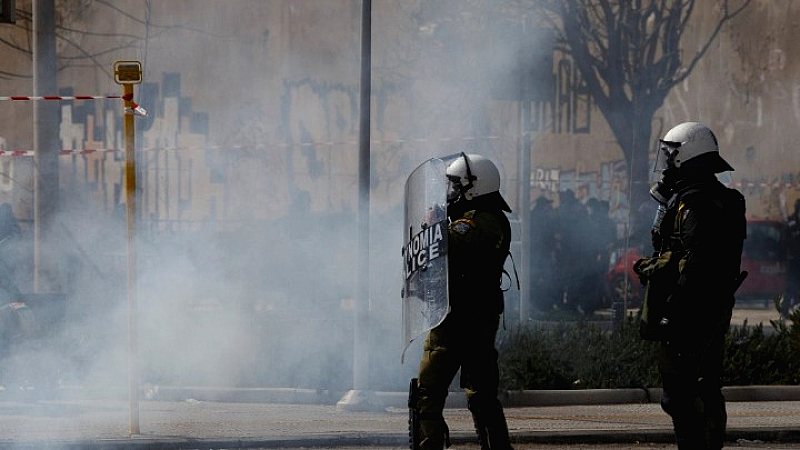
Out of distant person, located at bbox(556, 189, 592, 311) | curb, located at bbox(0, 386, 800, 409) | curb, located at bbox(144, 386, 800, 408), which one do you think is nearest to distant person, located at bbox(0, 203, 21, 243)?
curb, located at bbox(0, 386, 800, 409)

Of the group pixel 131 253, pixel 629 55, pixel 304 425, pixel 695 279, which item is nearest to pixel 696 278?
pixel 695 279

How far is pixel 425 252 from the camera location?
7.69 m

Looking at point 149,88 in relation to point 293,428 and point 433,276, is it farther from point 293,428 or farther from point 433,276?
point 433,276

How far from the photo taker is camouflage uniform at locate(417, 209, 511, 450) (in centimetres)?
767

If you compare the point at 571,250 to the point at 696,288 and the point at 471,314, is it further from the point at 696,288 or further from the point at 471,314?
the point at 696,288

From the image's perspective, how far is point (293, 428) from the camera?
9812 millimetres

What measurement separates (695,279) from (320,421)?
11.5 ft

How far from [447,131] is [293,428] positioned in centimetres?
1011

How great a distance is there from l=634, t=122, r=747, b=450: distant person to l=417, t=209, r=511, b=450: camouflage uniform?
0.70 m

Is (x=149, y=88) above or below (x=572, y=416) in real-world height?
above

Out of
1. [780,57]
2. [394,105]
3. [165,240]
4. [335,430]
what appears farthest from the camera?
[780,57]

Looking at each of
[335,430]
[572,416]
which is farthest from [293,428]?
[572,416]

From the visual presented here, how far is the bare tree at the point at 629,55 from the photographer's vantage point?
20469mm

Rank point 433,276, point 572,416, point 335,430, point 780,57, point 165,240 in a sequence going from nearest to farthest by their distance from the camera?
point 433,276 → point 335,430 → point 572,416 → point 165,240 → point 780,57
